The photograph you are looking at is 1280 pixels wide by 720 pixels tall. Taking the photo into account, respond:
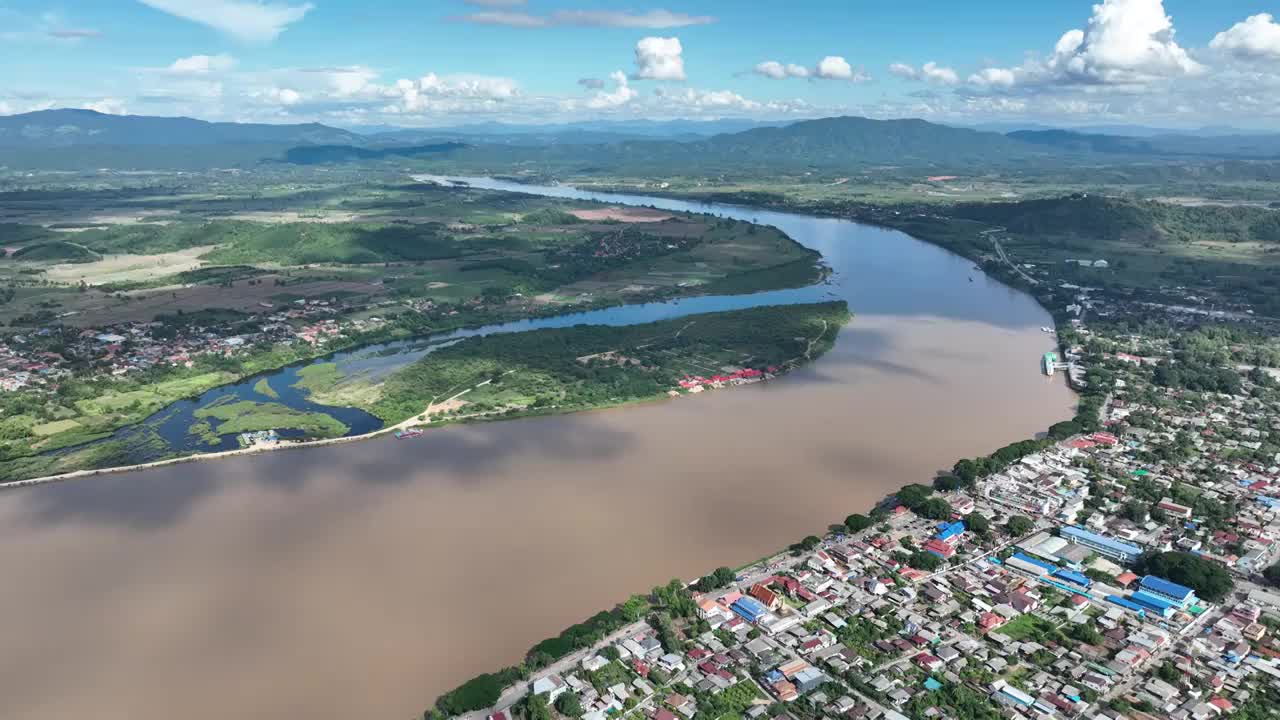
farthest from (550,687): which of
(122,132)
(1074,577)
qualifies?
(122,132)

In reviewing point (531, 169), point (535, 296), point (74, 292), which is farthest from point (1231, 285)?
point (531, 169)

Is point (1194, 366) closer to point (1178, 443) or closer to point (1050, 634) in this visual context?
point (1178, 443)

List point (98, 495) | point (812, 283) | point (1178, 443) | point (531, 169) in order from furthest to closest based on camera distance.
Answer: point (531, 169) < point (812, 283) < point (1178, 443) < point (98, 495)

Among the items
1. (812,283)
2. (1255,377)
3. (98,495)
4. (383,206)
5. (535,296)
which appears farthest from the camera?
(383,206)

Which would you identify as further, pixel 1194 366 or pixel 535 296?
pixel 535 296

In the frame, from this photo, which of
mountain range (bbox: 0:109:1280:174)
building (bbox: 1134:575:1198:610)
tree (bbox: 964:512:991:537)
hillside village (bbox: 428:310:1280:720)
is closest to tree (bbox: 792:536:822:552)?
hillside village (bbox: 428:310:1280:720)

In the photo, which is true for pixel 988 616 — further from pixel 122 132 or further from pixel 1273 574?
pixel 122 132

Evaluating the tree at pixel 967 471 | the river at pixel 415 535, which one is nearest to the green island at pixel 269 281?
the river at pixel 415 535
